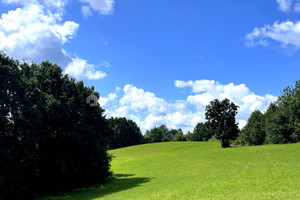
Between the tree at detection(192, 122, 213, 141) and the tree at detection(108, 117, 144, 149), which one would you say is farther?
the tree at detection(192, 122, 213, 141)

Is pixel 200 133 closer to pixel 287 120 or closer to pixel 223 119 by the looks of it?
pixel 287 120

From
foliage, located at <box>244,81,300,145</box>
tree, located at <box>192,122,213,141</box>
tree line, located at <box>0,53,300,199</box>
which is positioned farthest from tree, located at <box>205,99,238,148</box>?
tree, located at <box>192,122,213,141</box>

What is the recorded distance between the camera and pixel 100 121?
137 feet

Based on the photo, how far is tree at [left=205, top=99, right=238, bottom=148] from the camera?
236 feet

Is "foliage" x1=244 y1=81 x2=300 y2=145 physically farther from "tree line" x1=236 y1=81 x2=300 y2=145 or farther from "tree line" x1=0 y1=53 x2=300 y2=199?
"tree line" x1=0 y1=53 x2=300 y2=199

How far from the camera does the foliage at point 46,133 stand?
28.1 meters

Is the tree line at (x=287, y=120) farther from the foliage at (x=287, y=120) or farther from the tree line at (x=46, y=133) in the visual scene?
the tree line at (x=46, y=133)

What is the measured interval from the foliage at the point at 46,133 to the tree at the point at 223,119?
4005 cm

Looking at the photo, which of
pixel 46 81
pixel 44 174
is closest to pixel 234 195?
pixel 44 174

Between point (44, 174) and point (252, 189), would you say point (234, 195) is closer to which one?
point (252, 189)

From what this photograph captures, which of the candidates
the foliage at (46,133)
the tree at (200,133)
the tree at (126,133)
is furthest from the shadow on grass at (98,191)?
the tree at (200,133)

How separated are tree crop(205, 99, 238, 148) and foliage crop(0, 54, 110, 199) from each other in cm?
4005

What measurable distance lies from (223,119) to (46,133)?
53439 mm

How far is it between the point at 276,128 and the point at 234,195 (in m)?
71.0
